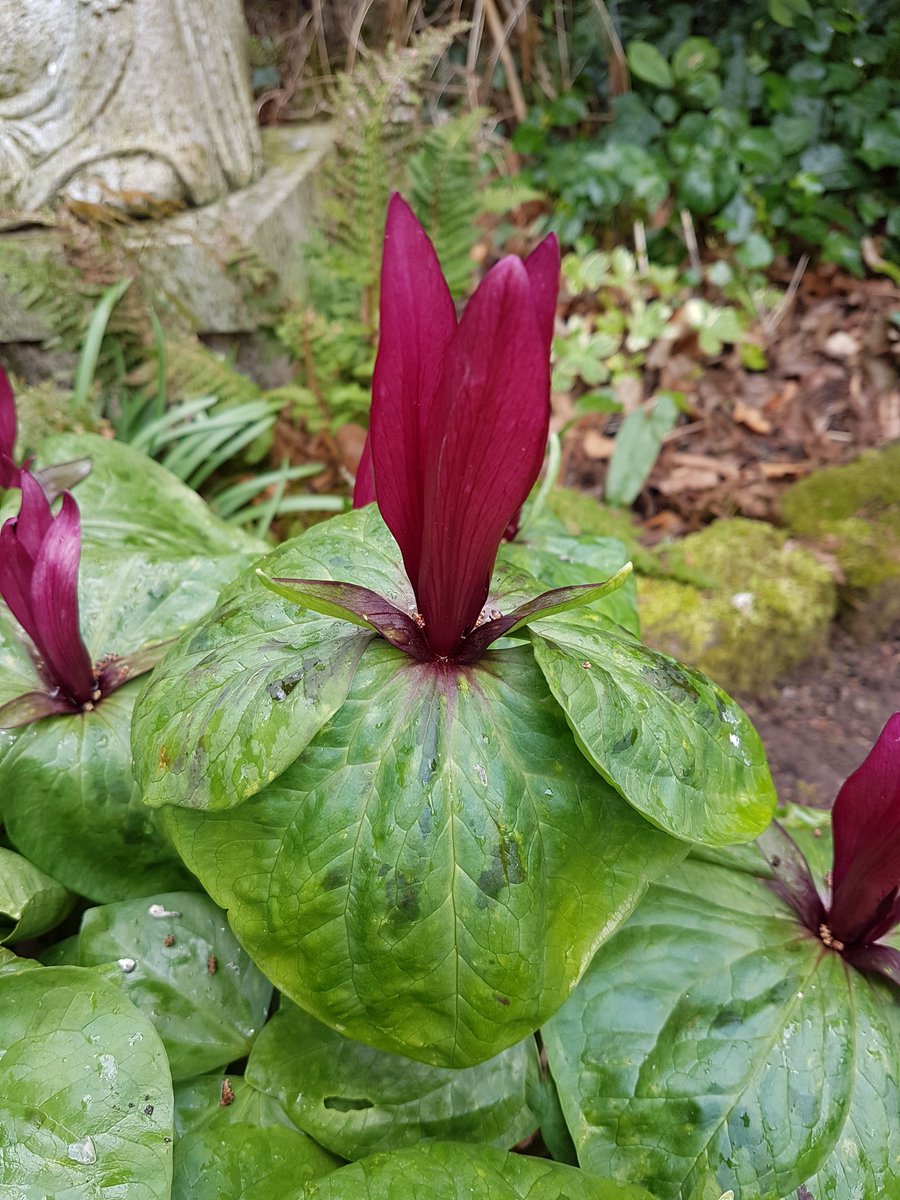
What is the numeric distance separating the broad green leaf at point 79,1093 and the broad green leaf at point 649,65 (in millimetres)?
3464

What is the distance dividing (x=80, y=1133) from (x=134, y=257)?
2226 millimetres

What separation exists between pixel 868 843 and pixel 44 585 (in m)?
0.83

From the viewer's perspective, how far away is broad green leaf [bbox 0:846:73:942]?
816mm

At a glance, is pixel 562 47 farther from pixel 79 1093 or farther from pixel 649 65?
pixel 79 1093

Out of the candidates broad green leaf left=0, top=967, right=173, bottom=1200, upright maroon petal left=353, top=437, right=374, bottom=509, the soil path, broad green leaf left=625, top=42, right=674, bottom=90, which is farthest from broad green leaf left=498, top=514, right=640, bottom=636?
broad green leaf left=625, top=42, right=674, bottom=90

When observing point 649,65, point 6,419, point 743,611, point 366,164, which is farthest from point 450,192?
point 6,419

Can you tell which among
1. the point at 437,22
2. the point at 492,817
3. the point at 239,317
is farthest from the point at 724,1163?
the point at 437,22

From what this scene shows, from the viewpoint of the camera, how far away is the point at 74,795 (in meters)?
0.85

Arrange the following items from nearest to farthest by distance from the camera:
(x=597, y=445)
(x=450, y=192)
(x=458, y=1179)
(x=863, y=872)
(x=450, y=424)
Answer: (x=450, y=424)
(x=458, y=1179)
(x=863, y=872)
(x=450, y=192)
(x=597, y=445)

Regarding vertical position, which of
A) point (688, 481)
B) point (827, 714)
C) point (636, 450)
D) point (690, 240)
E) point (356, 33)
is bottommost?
point (827, 714)

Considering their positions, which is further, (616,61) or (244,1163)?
(616,61)

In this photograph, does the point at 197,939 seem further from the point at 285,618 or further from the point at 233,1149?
the point at 285,618

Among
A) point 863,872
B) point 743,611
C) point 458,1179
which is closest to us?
point 458,1179

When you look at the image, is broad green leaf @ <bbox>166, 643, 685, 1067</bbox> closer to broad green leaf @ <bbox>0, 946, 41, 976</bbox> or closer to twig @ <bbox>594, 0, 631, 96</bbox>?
broad green leaf @ <bbox>0, 946, 41, 976</bbox>
